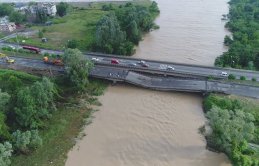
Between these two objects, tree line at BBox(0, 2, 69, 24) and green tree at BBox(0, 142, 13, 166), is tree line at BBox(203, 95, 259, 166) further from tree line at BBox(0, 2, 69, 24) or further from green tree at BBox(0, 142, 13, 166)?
tree line at BBox(0, 2, 69, 24)

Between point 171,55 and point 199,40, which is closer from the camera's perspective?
point 171,55

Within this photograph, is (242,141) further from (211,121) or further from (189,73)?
(189,73)

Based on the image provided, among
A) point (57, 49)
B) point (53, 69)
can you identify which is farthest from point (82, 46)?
point (53, 69)

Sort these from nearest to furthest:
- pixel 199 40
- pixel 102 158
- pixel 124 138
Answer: pixel 102 158 → pixel 124 138 → pixel 199 40

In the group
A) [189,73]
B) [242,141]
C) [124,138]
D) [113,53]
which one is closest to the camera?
[242,141]

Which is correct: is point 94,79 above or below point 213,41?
below

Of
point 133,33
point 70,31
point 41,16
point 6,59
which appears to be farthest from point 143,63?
point 41,16

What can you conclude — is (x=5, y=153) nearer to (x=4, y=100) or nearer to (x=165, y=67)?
(x=4, y=100)
